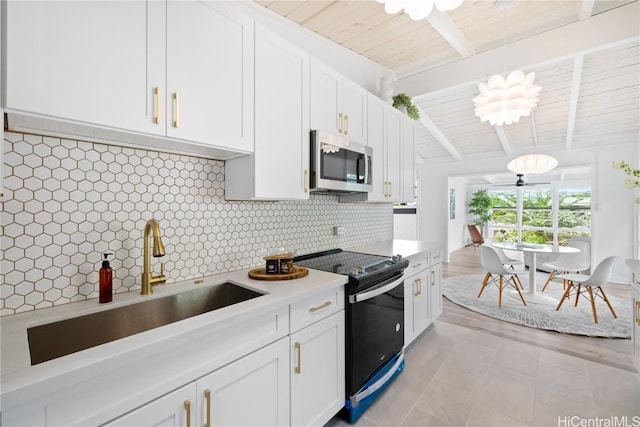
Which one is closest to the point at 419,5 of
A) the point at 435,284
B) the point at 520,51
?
the point at 520,51

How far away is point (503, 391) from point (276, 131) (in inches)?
96.9

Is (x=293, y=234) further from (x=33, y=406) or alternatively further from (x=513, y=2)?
(x=513, y=2)

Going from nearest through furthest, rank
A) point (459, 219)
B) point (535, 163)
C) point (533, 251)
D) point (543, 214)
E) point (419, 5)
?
point (419, 5)
point (533, 251)
point (535, 163)
point (543, 214)
point (459, 219)

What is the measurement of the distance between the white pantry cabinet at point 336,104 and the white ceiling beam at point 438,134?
2.98 metres

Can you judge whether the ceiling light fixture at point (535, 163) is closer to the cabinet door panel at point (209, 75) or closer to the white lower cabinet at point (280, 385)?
the white lower cabinet at point (280, 385)

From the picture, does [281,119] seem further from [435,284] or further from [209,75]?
[435,284]

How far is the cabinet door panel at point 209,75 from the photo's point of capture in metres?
1.30

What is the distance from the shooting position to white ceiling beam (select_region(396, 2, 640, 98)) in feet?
8.46

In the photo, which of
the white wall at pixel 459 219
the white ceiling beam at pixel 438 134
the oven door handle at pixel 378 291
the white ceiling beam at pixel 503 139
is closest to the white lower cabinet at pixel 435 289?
the oven door handle at pixel 378 291

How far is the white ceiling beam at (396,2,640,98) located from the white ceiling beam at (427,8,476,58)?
205 mm

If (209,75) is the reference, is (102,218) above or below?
below

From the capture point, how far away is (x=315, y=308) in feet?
5.01

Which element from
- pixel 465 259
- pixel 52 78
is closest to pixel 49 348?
pixel 52 78

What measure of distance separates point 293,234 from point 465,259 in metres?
6.63
